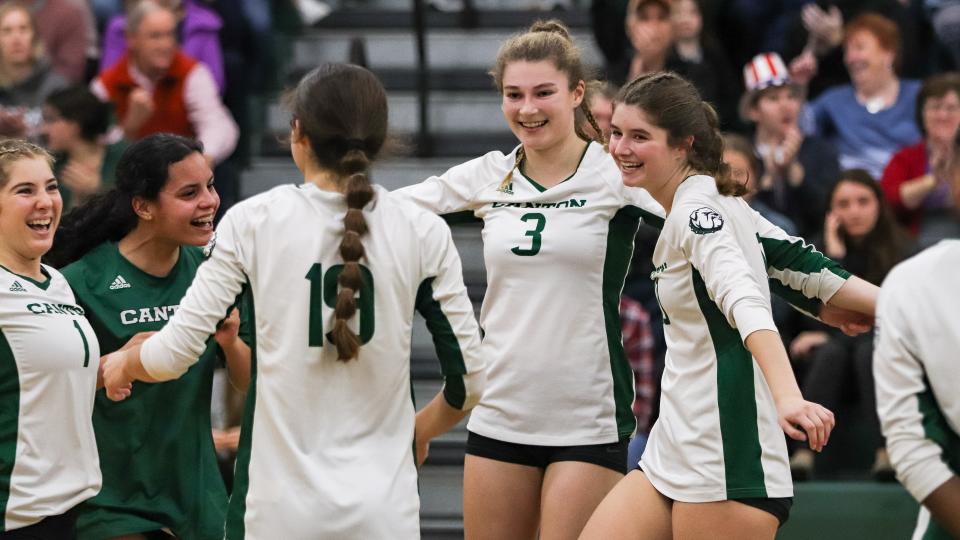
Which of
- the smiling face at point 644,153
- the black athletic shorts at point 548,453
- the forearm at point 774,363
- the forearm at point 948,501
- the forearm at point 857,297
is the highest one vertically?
the smiling face at point 644,153

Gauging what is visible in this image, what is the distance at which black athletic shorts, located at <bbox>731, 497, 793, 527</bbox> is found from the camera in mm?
3918

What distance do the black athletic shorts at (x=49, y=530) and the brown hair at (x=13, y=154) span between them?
93cm

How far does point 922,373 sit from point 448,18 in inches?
270

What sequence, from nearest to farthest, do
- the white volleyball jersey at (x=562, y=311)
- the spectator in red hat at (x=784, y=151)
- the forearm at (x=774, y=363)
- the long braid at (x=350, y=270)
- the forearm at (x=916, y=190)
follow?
1. the long braid at (x=350, y=270)
2. the forearm at (x=774, y=363)
3. the white volleyball jersey at (x=562, y=311)
4. the forearm at (x=916, y=190)
5. the spectator in red hat at (x=784, y=151)

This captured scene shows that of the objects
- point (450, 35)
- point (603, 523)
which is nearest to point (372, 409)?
point (603, 523)

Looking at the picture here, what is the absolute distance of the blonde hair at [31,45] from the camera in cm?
890

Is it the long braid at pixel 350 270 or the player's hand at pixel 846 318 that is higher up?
the long braid at pixel 350 270

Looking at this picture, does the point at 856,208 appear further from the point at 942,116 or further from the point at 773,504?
the point at 773,504

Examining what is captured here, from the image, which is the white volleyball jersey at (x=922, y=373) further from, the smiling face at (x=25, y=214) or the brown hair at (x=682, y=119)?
the smiling face at (x=25, y=214)

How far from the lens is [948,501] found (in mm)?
3117

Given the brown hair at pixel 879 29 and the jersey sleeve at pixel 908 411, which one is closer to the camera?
the jersey sleeve at pixel 908 411

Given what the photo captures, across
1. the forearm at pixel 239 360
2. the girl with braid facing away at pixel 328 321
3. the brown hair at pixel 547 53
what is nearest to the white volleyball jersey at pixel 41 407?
the forearm at pixel 239 360

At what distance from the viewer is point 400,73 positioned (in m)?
9.27

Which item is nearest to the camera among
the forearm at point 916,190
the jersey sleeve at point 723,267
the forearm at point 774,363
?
the forearm at point 774,363
